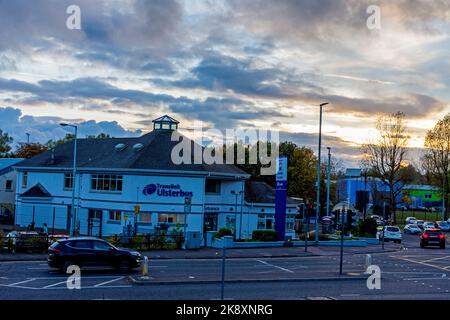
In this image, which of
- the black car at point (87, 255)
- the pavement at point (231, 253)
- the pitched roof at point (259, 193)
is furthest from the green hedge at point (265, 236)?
the black car at point (87, 255)

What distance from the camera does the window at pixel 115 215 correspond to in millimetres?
48750

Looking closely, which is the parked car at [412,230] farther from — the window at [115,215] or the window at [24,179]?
the window at [24,179]

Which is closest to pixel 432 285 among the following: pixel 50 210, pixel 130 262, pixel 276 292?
pixel 276 292

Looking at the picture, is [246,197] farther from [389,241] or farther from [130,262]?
A: [130,262]

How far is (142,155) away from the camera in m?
50.1

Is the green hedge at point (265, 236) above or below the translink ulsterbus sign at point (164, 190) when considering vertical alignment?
below

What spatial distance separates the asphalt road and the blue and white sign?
950cm

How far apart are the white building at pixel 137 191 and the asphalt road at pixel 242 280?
16481 mm

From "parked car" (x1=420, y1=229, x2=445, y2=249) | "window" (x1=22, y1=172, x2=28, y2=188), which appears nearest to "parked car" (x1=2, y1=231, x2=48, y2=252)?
"window" (x1=22, y1=172, x2=28, y2=188)

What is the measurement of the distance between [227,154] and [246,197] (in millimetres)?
29643
